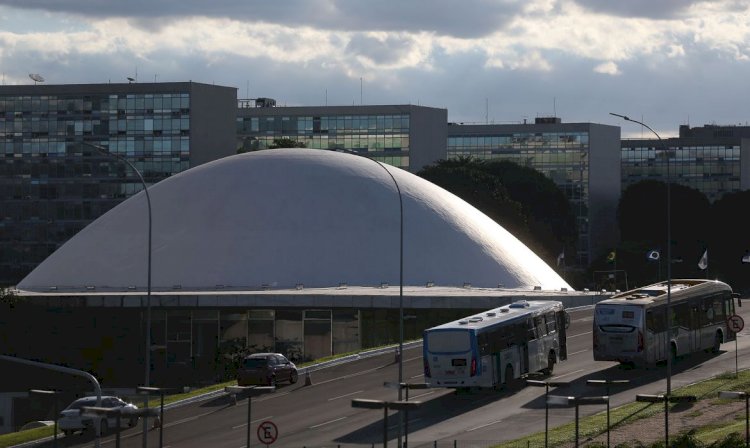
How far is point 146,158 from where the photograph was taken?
590 ft

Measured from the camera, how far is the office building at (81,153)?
17925cm

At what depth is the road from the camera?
56750 mm

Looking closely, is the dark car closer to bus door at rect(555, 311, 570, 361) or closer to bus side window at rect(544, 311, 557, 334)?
bus side window at rect(544, 311, 557, 334)

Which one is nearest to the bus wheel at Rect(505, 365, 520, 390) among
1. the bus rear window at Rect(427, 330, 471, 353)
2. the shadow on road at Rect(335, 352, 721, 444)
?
the shadow on road at Rect(335, 352, 721, 444)

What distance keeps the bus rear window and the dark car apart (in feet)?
33.6

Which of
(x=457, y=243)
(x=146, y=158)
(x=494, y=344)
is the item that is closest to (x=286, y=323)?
(x=457, y=243)

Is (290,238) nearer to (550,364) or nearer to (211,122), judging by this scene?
(550,364)

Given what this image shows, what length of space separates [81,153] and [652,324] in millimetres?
119574

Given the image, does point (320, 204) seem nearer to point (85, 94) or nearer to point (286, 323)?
point (286, 323)

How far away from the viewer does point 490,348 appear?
65500 millimetres

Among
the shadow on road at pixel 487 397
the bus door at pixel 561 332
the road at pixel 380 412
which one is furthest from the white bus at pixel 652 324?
the bus door at pixel 561 332

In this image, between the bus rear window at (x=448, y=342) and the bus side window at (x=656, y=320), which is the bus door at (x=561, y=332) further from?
the bus rear window at (x=448, y=342)

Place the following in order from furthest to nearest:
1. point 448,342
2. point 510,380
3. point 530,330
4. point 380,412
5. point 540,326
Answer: point 540,326
point 530,330
point 510,380
point 448,342
point 380,412

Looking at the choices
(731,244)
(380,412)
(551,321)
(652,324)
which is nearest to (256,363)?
Result: (380,412)
